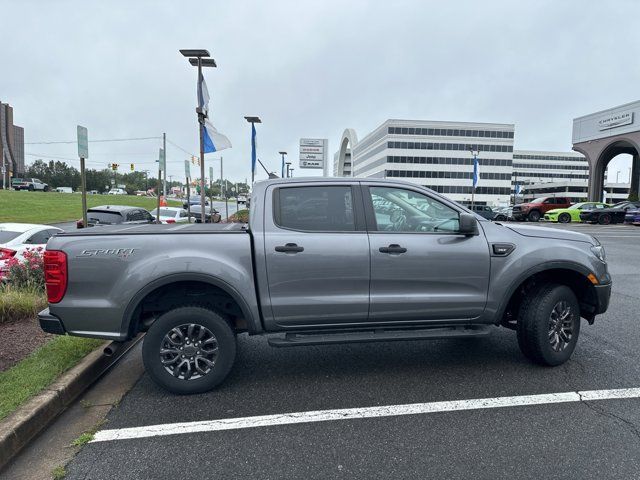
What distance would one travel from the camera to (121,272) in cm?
369

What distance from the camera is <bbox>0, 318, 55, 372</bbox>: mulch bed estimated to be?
434 centimetres

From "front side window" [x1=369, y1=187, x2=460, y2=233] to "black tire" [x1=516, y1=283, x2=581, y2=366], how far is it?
109 cm

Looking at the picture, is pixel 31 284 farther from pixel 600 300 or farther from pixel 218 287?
pixel 600 300

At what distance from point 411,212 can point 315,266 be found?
111 centimetres

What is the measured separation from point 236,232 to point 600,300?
358 centimetres

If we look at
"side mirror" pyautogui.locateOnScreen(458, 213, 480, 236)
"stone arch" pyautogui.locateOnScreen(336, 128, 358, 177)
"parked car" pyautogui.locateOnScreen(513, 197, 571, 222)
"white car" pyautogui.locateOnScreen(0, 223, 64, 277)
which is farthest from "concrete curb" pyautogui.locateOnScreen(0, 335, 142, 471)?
"stone arch" pyautogui.locateOnScreen(336, 128, 358, 177)

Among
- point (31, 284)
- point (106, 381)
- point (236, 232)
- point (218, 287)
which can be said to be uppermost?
point (236, 232)

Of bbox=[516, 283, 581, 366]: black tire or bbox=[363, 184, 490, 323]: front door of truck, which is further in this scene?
bbox=[516, 283, 581, 366]: black tire

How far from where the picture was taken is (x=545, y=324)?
13.9ft

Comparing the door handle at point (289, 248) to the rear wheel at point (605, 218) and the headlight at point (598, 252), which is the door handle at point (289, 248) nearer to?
the headlight at point (598, 252)

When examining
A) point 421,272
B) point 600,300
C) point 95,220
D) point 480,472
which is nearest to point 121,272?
point 421,272

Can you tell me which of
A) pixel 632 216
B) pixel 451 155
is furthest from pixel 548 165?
pixel 632 216

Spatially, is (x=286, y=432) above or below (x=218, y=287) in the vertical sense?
below

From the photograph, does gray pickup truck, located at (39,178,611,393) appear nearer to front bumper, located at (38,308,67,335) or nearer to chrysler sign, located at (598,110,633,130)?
front bumper, located at (38,308,67,335)
